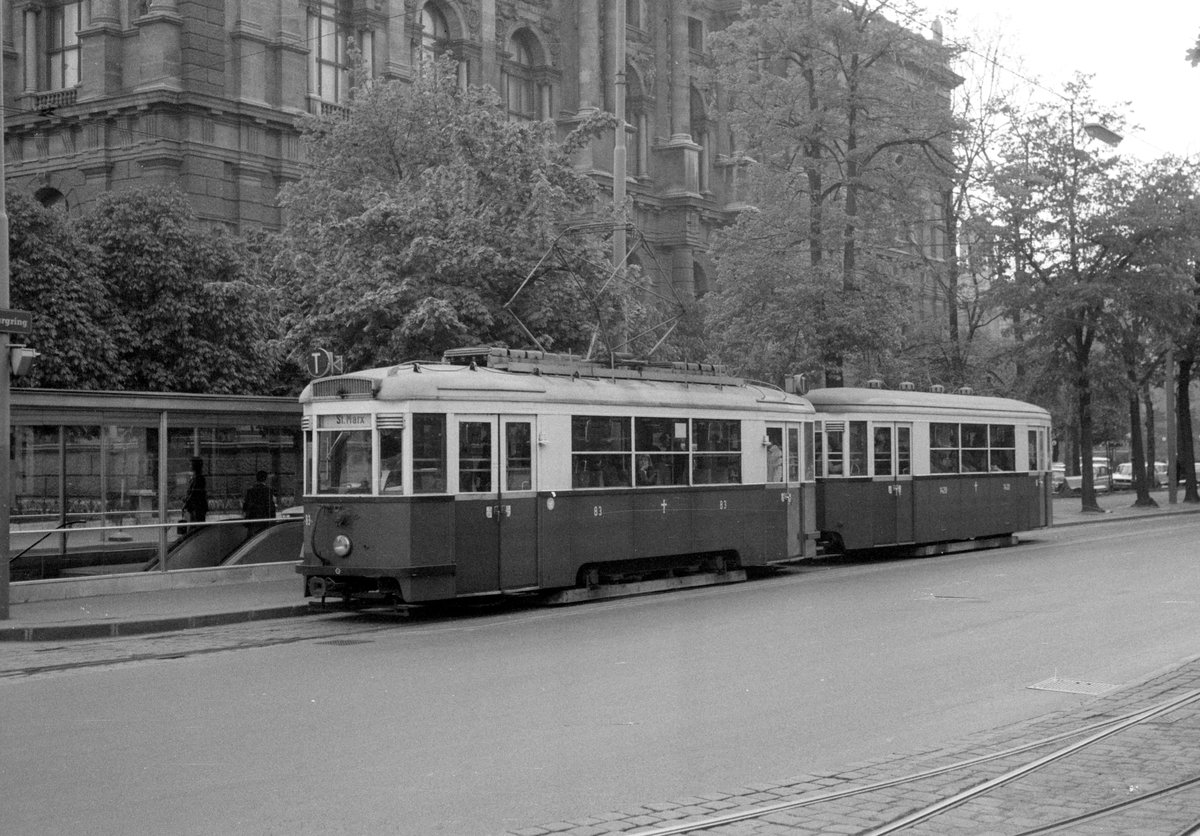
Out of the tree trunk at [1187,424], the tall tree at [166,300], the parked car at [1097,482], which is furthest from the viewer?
the parked car at [1097,482]

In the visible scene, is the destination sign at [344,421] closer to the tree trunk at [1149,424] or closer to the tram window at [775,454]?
the tram window at [775,454]

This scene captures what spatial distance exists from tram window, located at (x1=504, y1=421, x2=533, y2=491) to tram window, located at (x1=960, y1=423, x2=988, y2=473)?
490 inches

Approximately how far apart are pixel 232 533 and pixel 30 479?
3.00 metres

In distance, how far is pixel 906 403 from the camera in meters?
25.3

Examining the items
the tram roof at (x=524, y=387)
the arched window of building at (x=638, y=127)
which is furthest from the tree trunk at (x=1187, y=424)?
the tram roof at (x=524, y=387)

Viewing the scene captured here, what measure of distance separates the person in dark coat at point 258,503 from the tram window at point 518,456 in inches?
219

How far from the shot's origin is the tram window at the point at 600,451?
1777 centimetres

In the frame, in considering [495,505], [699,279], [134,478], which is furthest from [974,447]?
[699,279]

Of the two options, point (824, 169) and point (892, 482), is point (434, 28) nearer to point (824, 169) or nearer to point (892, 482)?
point (824, 169)

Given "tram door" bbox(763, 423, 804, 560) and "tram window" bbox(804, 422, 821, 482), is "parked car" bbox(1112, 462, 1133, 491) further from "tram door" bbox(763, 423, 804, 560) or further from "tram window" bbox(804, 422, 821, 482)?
"tram door" bbox(763, 423, 804, 560)

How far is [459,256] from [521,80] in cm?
3254

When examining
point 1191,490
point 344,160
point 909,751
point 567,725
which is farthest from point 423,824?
point 1191,490

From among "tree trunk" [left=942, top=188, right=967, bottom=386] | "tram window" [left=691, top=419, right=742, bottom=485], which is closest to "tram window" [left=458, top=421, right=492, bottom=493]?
"tram window" [left=691, top=419, right=742, bottom=485]

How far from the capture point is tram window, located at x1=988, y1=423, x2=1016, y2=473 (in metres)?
27.8
